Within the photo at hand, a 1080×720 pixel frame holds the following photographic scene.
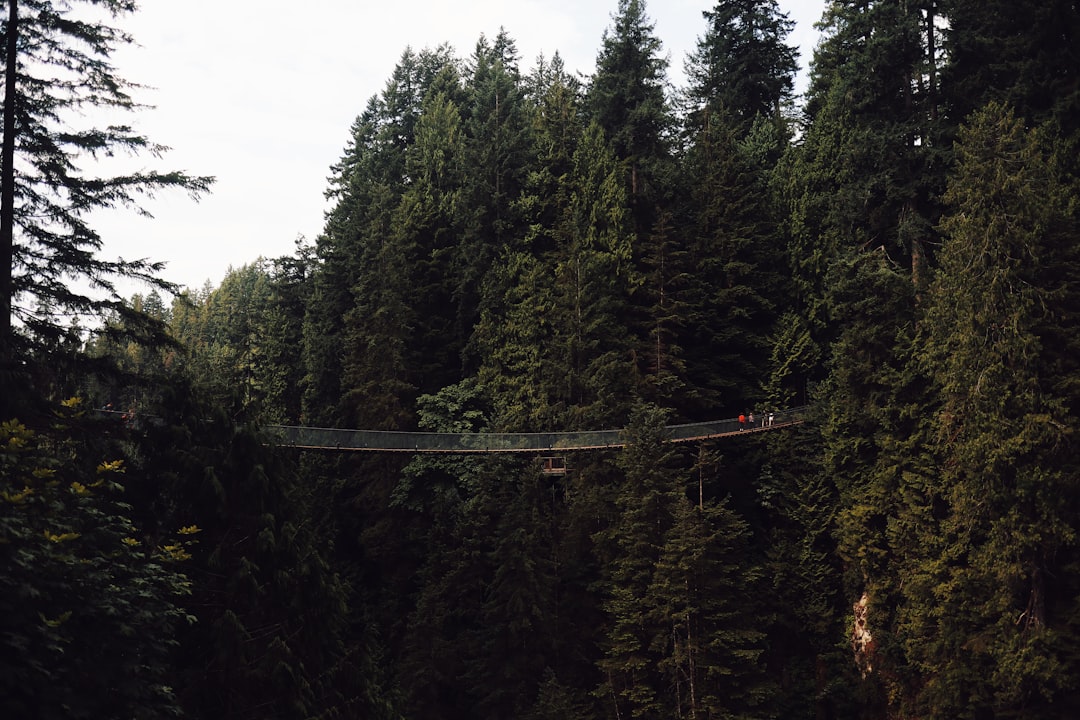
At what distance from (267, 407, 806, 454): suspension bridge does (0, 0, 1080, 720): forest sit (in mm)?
1001

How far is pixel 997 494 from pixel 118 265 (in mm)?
18394

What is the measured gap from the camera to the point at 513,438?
29.2 metres

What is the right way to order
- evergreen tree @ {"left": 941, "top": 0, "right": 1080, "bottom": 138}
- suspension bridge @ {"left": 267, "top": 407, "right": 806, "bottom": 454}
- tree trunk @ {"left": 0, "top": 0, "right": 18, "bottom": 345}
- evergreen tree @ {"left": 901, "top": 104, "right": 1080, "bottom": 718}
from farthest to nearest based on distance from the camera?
suspension bridge @ {"left": 267, "top": 407, "right": 806, "bottom": 454}, evergreen tree @ {"left": 941, "top": 0, "right": 1080, "bottom": 138}, evergreen tree @ {"left": 901, "top": 104, "right": 1080, "bottom": 718}, tree trunk @ {"left": 0, "top": 0, "right": 18, "bottom": 345}

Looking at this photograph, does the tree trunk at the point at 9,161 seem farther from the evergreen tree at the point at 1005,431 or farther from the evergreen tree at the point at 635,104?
the evergreen tree at the point at 635,104

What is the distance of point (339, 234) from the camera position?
4378 cm

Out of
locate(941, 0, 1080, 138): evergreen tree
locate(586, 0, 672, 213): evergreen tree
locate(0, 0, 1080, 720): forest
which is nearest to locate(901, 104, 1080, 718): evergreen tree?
locate(0, 0, 1080, 720): forest

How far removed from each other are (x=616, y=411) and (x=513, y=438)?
11.9ft

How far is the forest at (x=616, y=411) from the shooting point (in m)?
13.8

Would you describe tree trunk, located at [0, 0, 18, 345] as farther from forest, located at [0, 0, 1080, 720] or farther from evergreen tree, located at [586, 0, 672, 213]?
evergreen tree, located at [586, 0, 672, 213]

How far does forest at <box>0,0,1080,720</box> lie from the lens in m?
13.8

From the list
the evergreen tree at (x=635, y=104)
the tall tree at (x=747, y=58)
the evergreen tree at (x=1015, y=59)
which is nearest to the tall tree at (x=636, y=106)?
the evergreen tree at (x=635, y=104)

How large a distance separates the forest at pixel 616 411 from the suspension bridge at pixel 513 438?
1001mm

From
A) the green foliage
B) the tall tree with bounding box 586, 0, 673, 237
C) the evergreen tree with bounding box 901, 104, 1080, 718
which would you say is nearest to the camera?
the green foliage

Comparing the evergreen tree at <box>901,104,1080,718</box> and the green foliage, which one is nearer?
the green foliage
